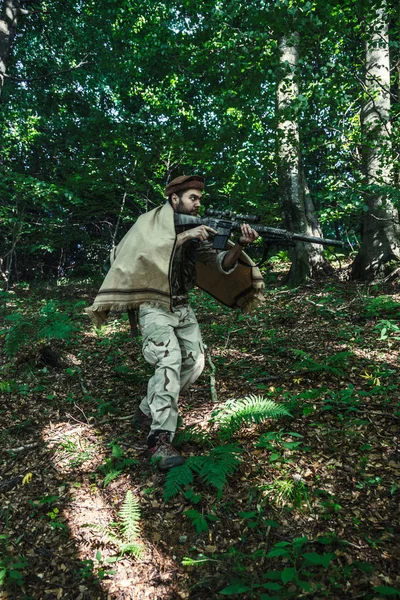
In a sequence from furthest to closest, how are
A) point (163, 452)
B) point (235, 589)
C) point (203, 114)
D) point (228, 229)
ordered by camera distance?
point (203, 114) < point (228, 229) < point (163, 452) < point (235, 589)

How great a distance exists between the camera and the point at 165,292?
3.59 meters

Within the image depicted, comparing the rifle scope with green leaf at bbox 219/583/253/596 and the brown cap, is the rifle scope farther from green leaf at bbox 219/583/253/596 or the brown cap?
green leaf at bbox 219/583/253/596

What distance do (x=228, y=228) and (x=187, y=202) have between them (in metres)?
0.53

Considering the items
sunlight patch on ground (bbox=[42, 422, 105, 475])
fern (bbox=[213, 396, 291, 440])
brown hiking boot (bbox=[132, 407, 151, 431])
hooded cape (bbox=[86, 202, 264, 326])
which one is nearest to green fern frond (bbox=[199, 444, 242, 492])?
fern (bbox=[213, 396, 291, 440])

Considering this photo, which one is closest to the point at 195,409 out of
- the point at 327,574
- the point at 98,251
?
the point at 327,574

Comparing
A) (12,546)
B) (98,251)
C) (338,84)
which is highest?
(338,84)

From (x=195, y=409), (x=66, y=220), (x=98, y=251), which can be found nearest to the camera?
(x=195, y=409)

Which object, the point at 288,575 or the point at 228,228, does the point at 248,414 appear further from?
the point at 228,228

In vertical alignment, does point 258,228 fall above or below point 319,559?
above

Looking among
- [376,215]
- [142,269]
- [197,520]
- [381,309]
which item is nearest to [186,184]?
[142,269]

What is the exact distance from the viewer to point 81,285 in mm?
15148

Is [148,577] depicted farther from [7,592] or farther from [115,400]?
[115,400]

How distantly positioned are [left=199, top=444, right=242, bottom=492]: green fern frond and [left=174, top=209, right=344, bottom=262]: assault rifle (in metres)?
2.01

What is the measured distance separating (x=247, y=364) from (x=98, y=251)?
1465 cm
